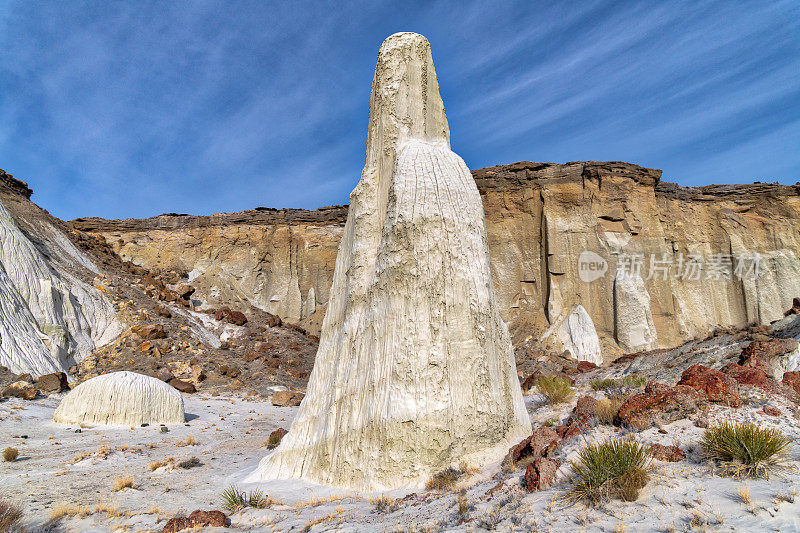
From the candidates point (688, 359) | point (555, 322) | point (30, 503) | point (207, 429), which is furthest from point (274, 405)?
point (555, 322)

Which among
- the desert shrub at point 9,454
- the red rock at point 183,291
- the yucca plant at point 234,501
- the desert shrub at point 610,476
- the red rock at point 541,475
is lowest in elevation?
the yucca plant at point 234,501

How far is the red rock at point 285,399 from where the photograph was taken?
16938 millimetres

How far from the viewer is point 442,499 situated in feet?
17.2

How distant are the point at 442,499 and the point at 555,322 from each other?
83.5ft

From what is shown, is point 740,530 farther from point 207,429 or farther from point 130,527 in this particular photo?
point 207,429

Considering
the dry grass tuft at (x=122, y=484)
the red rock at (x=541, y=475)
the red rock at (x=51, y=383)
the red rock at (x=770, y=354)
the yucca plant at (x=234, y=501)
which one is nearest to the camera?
the red rock at (x=541, y=475)

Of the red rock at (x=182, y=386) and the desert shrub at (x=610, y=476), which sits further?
the red rock at (x=182, y=386)

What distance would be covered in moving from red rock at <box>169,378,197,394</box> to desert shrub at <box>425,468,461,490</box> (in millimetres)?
13790

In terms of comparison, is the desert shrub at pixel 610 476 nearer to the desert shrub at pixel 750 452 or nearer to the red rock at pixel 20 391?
the desert shrub at pixel 750 452

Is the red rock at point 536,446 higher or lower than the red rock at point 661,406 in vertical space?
lower

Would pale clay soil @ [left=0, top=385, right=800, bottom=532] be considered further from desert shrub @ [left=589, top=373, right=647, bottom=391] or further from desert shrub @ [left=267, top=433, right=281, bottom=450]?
desert shrub @ [left=589, top=373, right=647, bottom=391]

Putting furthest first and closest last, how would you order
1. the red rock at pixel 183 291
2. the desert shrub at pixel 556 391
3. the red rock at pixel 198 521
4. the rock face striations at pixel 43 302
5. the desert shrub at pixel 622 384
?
the red rock at pixel 183 291 < the rock face striations at pixel 43 302 < the desert shrub at pixel 556 391 < the desert shrub at pixel 622 384 < the red rock at pixel 198 521

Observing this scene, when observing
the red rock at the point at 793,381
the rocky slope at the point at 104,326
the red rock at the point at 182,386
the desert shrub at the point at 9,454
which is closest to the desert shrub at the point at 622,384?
the red rock at the point at 793,381

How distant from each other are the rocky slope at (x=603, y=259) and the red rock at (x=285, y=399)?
14.8 m
